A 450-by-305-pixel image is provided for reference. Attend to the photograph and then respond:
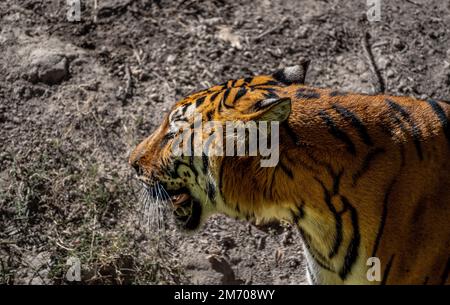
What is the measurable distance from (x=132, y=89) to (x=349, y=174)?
2.60 m

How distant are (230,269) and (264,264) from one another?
25cm

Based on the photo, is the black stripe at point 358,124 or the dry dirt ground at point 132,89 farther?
the dry dirt ground at point 132,89

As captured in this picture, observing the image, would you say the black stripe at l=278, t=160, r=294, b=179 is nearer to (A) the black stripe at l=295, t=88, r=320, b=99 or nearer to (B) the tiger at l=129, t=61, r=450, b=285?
(B) the tiger at l=129, t=61, r=450, b=285

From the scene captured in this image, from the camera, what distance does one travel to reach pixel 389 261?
4.11m

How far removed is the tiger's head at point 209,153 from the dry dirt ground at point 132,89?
105cm

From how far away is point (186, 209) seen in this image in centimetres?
457

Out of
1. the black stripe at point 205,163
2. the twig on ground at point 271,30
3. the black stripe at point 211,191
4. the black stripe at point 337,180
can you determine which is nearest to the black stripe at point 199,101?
the black stripe at point 205,163

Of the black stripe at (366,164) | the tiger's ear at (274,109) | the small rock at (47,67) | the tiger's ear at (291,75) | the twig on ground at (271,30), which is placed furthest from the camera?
the twig on ground at (271,30)

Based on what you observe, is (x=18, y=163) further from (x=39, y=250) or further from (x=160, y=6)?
(x=160, y=6)

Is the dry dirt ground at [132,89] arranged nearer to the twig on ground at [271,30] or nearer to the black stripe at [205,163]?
the twig on ground at [271,30]

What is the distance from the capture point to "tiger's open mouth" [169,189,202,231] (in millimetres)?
4453

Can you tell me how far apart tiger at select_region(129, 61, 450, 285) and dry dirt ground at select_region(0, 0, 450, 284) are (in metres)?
1.42

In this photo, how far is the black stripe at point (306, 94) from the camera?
13.2 feet
